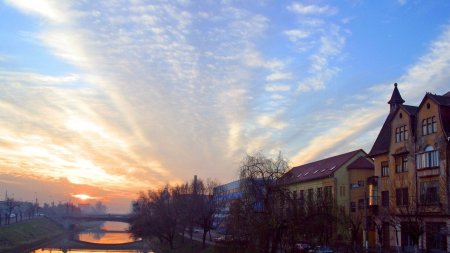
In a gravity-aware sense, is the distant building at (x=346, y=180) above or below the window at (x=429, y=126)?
below

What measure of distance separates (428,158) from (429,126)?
3330mm

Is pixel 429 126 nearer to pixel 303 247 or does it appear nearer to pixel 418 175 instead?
pixel 418 175

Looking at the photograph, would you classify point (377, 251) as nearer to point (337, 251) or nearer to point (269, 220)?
point (337, 251)

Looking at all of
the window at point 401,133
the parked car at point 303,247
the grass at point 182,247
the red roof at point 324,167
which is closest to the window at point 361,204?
the red roof at point 324,167

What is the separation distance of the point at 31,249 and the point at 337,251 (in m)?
76.0

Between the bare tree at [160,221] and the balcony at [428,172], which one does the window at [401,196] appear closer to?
the balcony at [428,172]

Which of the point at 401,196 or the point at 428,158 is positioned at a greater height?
the point at 428,158

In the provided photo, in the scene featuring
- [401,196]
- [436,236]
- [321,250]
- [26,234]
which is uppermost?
[401,196]

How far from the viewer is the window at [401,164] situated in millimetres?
53562

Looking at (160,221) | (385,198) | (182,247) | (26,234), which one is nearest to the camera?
(385,198)

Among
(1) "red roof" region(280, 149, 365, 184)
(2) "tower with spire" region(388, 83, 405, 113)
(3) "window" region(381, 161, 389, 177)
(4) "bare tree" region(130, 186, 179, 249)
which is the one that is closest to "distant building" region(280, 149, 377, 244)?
(1) "red roof" region(280, 149, 365, 184)

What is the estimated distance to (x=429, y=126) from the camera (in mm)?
49250

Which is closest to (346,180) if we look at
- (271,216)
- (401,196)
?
(401,196)

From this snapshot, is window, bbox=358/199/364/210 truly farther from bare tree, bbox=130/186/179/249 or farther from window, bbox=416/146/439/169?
bare tree, bbox=130/186/179/249
